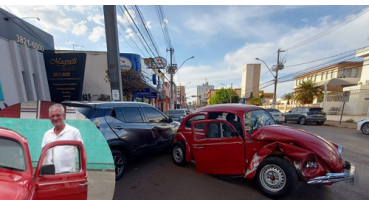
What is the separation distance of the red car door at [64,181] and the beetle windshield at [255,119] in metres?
2.70

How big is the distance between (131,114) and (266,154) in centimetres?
284

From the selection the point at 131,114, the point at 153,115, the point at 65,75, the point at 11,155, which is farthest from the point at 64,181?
the point at 65,75

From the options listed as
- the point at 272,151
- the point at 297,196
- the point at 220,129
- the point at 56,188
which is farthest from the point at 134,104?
the point at 297,196

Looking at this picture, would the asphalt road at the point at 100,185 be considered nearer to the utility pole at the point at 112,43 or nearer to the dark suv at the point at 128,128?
the dark suv at the point at 128,128

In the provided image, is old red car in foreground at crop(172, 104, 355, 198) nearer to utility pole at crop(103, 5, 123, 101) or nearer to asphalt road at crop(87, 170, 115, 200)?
asphalt road at crop(87, 170, 115, 200)

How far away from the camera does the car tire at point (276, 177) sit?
7.81 ft

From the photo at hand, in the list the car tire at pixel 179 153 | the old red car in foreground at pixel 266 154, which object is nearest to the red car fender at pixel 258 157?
the old red car in foreground at pixel 266 154

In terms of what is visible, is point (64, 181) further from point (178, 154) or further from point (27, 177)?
point (178, 154)

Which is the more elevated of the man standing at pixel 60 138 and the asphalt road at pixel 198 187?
the man standing at pixel 60 138

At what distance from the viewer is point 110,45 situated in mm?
5012

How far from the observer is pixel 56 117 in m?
1.07

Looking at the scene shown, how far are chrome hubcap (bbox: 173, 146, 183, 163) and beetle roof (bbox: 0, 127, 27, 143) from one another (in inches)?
126

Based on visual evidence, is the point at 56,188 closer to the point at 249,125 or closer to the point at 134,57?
the point at 249,125

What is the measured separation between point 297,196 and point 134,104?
3696 millimetres
